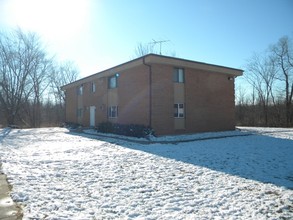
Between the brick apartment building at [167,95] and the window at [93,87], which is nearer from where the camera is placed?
the brick apartment building at [167,95]

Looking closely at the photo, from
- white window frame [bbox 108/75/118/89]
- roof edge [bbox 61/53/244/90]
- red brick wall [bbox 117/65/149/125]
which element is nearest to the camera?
roof edge [bbox 61/53/244/90]

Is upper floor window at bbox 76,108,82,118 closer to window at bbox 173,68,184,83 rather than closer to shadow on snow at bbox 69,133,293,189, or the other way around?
window at bbox 173,68,184,83

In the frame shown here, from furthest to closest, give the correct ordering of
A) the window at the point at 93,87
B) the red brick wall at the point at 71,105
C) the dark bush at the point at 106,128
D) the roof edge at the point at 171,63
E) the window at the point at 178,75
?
the red brick wall at the point at 71,105 → the window at the point at 93,87 → the dark bush at the point at 106,128 → the window at the point at 178,75 → the roof edge at the point at 171,63

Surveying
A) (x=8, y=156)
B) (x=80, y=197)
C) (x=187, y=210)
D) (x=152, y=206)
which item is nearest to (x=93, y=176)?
(x=80, y=197)

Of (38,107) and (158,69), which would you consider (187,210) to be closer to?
(158,69)

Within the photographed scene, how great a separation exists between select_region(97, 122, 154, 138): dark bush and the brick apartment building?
907 millimetres

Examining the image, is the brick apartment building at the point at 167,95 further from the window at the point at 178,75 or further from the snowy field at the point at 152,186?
the snowy field at the point at 152,186

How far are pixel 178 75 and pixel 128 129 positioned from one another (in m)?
5.40

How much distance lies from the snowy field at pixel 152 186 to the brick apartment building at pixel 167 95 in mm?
7993

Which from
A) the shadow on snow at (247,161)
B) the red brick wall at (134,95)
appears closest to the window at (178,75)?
the red brick wall at (134,95)

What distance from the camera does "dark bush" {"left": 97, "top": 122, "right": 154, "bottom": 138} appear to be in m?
16.5

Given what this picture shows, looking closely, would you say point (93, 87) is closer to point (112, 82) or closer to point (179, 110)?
point (112, 82)

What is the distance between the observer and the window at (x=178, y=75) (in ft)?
61.8

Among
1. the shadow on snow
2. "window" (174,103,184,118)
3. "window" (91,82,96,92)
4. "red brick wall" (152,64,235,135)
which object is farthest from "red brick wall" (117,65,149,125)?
the shadow on snow
